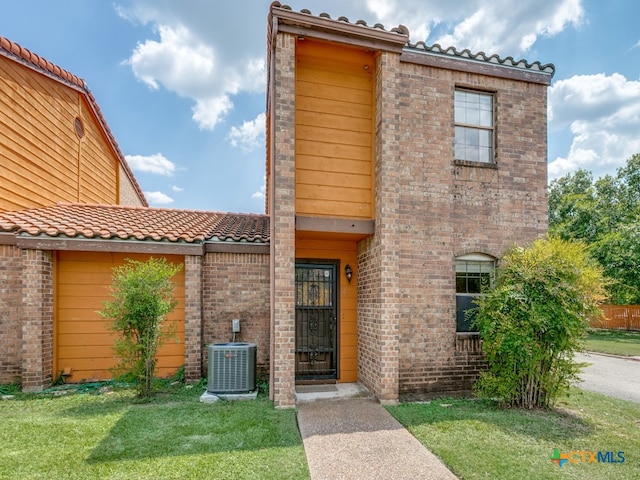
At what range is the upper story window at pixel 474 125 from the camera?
6.79 metres

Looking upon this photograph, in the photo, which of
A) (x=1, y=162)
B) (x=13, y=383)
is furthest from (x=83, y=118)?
(x=13, y=383)

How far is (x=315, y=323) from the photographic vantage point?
7.02 meters

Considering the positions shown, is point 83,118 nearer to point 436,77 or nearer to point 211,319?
point 211,319

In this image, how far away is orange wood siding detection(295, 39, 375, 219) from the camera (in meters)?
6.08

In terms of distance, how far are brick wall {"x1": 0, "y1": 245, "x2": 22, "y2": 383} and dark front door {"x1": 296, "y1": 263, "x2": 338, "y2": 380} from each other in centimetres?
521

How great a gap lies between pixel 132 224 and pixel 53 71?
5138mm

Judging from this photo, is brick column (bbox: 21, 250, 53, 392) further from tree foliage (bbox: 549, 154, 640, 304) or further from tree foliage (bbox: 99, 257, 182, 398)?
tree foliage (bbox: 549, 154, 640, 304)

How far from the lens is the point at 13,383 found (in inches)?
250

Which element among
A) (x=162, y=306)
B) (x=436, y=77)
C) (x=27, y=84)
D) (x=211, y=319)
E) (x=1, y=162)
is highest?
(x=27, y=84)

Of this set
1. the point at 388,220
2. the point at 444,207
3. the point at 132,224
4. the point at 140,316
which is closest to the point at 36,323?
the point at 140,316

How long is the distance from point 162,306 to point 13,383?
3.37 meters

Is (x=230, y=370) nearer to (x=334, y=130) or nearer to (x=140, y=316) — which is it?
(x=140, y=316)

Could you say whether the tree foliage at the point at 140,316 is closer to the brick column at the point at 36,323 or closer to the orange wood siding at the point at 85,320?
the orange wood siding at the point at 85,320

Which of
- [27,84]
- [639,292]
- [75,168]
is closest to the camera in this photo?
[27,84]
